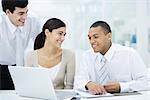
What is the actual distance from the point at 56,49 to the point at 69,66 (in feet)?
0.60

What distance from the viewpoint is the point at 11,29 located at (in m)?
2.30

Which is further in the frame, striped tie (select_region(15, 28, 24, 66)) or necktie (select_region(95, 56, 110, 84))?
striped tie (select_region(15, 28, 24, 66))

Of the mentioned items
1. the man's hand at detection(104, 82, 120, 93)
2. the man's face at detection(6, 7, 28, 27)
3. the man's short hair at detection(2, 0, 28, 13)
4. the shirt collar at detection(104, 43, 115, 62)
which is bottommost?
the man's hand at detection(104, 82, 120, 93)

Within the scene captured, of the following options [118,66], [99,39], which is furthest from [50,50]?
[118,66]

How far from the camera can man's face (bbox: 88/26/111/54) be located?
2.02 metres

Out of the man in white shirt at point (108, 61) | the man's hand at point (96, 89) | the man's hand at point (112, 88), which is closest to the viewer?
the man's hand at point (96, 89)

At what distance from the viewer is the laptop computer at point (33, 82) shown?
5.11ft

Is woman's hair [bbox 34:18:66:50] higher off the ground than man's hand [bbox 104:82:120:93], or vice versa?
woman's hair [bbox 34:18:66:50]

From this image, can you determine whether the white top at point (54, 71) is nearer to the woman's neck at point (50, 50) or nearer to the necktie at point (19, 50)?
the woman's neck at point (50, 50)

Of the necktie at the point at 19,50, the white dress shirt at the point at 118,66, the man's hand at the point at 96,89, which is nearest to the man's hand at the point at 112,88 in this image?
the man's hand at the point at 96,89

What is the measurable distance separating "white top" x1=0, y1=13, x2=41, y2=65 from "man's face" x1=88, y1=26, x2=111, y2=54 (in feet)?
1.94

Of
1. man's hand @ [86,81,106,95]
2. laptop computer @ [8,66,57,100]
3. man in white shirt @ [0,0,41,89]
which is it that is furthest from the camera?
man in white shirt @ [0,0,41,89]

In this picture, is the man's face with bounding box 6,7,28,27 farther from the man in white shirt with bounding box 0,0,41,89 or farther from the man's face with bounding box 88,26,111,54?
the man's face with bounding box 88,26,111,54

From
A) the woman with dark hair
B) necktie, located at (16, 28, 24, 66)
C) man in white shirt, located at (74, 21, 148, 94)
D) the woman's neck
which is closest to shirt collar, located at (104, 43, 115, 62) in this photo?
man in white shirt, located at (74, 21, 148, 94)
